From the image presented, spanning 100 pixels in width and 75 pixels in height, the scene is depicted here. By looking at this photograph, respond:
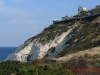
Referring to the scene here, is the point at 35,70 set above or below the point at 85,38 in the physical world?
below

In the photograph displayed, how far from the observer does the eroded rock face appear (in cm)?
5938

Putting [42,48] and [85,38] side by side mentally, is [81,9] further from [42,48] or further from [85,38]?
[85,38]

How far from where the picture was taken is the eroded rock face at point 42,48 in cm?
5938

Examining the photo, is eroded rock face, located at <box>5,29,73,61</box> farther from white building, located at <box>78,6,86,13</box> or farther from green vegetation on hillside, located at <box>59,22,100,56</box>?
white building, located at <box>78,6,86,13</box>

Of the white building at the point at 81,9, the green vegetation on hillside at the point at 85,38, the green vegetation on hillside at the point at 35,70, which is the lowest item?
the green vegetation on hillside at the point at 35,70

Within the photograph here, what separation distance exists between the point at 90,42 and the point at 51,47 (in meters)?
14.2

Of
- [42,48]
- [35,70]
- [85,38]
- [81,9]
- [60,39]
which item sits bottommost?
[35,70]

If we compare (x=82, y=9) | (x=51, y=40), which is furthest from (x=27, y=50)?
(x=82, y=9)

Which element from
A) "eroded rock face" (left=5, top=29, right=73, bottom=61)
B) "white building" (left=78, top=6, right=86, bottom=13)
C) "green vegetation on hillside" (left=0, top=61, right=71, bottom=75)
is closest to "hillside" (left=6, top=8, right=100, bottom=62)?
"eroded rock face" (left=5, top=29, right=73, bottom=61)

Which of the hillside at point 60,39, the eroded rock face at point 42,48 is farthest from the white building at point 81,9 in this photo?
the eroded rock face at point 42,48

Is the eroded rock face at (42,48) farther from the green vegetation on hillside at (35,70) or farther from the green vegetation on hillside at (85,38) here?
the green vegetation on hillside at (35,70)

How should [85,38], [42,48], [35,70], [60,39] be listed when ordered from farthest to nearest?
1. [42,48]
2. [60,39]
3. [85,38]
4. [35,70]

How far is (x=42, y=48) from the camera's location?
200ft

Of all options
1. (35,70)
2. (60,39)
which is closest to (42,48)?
(60,39)
